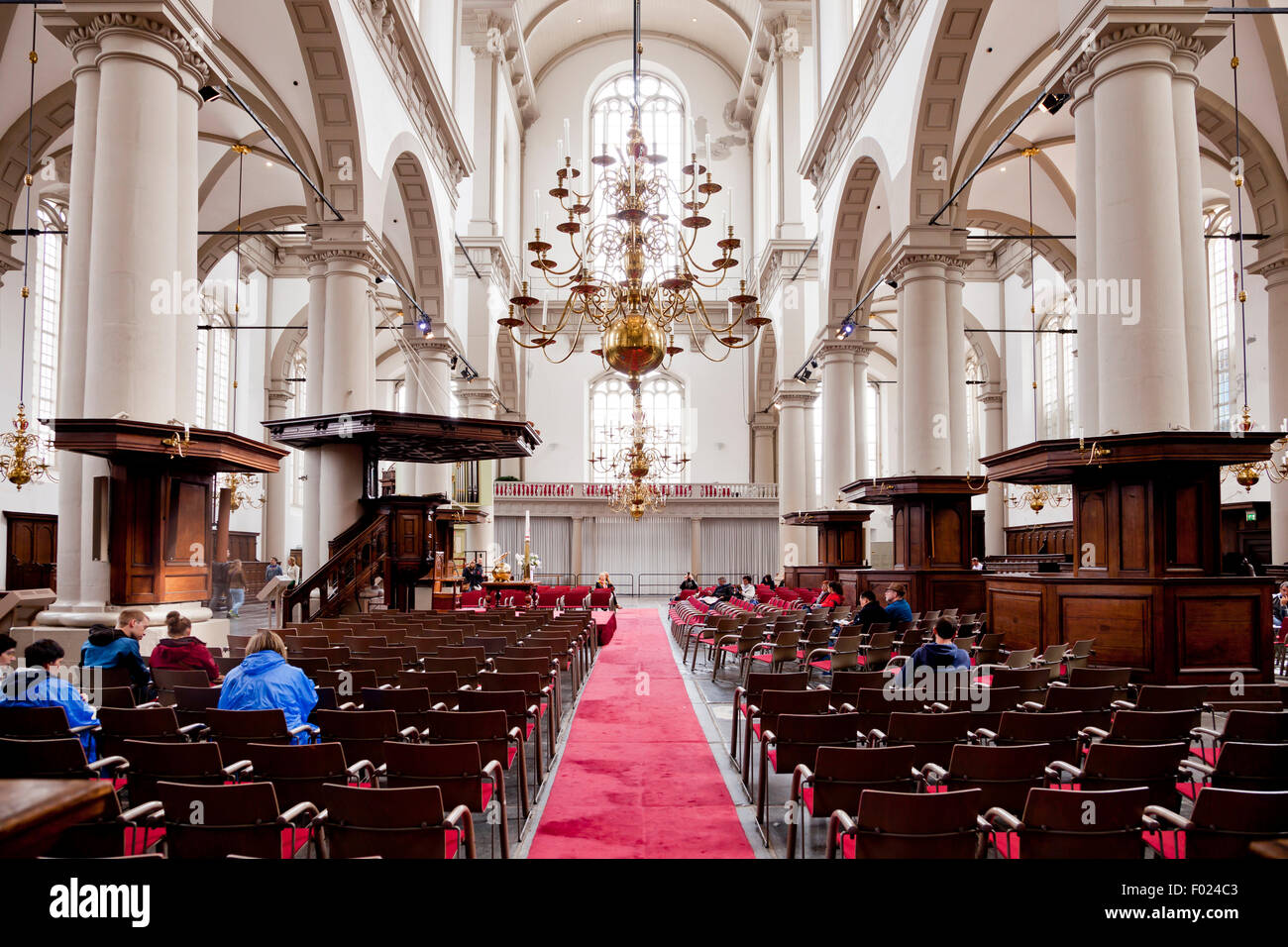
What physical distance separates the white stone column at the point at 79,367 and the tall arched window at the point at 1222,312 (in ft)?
65.8

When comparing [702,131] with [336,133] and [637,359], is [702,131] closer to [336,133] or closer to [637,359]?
[336,133]

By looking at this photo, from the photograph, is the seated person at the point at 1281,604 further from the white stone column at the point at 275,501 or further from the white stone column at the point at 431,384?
the white stone column at the point at 275,501

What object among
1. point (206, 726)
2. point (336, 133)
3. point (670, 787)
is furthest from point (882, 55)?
point (206, 726)

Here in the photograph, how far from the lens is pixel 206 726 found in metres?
5.11

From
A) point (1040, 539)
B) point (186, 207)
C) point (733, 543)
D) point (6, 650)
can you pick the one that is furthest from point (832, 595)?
point (733, 543)

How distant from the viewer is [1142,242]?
25.7ft

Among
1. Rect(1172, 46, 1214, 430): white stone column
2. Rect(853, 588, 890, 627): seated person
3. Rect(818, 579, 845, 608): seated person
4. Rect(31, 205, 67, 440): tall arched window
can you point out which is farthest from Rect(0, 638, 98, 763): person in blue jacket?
Rect(31, 205, 67, 440): tall arched window

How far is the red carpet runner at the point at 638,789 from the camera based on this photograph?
457 cm

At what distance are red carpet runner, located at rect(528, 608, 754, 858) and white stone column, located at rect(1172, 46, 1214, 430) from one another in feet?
18.3

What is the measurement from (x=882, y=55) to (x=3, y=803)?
55.5 ft

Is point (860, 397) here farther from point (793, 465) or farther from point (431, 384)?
point (431, 384)

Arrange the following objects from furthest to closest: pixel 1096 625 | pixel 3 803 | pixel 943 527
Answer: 1. pixel 943 527
2. pixel 1096 625
3. pixel 3 803

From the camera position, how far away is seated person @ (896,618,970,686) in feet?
19.0

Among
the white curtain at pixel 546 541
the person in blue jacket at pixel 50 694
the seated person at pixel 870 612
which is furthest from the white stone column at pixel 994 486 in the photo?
the person in blue jacket at pixel 50 694
